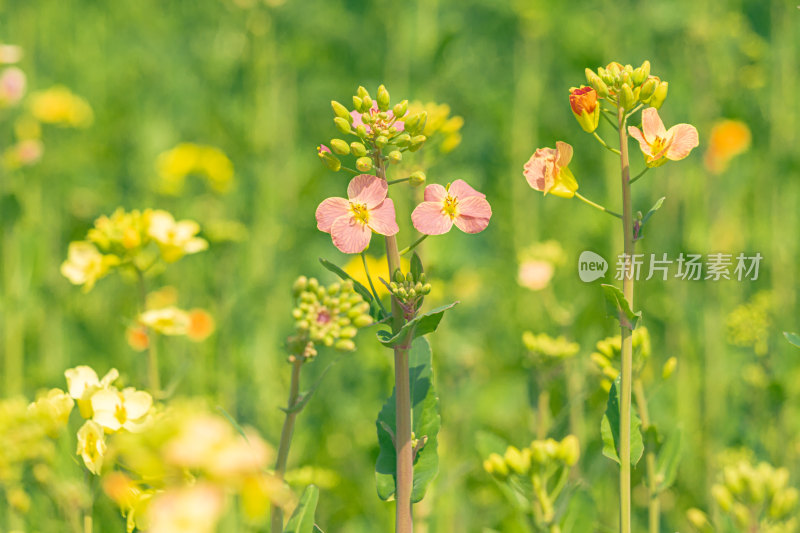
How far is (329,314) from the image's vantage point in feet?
3.51

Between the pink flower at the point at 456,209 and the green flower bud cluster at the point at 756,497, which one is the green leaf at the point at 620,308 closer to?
the pink flower at the point at 456,209

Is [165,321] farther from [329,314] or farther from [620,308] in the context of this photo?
[620,308]

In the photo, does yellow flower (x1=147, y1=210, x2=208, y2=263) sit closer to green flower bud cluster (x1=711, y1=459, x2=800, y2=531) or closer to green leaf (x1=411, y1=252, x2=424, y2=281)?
green leaf (x1=411, y1=252, x2=424, y2=281)

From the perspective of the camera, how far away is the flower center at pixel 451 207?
40.0 inches

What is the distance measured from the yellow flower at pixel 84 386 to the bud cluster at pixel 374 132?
1.46ft

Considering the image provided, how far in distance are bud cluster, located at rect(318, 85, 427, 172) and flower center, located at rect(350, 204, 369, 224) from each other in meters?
0.05

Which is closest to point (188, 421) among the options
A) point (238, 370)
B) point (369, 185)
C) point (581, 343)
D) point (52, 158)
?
point (369, 185)

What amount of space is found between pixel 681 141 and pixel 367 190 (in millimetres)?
458

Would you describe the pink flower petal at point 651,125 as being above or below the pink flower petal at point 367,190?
above

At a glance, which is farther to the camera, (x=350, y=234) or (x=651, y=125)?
(x=651, y=125)

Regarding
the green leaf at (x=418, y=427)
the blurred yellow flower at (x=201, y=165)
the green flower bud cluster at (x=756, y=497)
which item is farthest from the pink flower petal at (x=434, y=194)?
the blurred yellow flower at (x=201, y=165)

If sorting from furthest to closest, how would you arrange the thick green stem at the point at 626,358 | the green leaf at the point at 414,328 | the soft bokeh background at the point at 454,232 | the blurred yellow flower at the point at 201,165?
the blurred yellow flower at the point at 201,165
the soft bokeh background at the point at 454,232
the thick green stem at the point at 626,358
the green leaf at the point at 414,328

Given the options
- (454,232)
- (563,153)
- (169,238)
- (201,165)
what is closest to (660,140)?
(563,153)

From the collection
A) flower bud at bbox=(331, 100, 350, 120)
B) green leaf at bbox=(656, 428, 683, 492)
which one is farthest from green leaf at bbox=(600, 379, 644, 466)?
flower bud at bbox=(331, 100, 350, 120)
